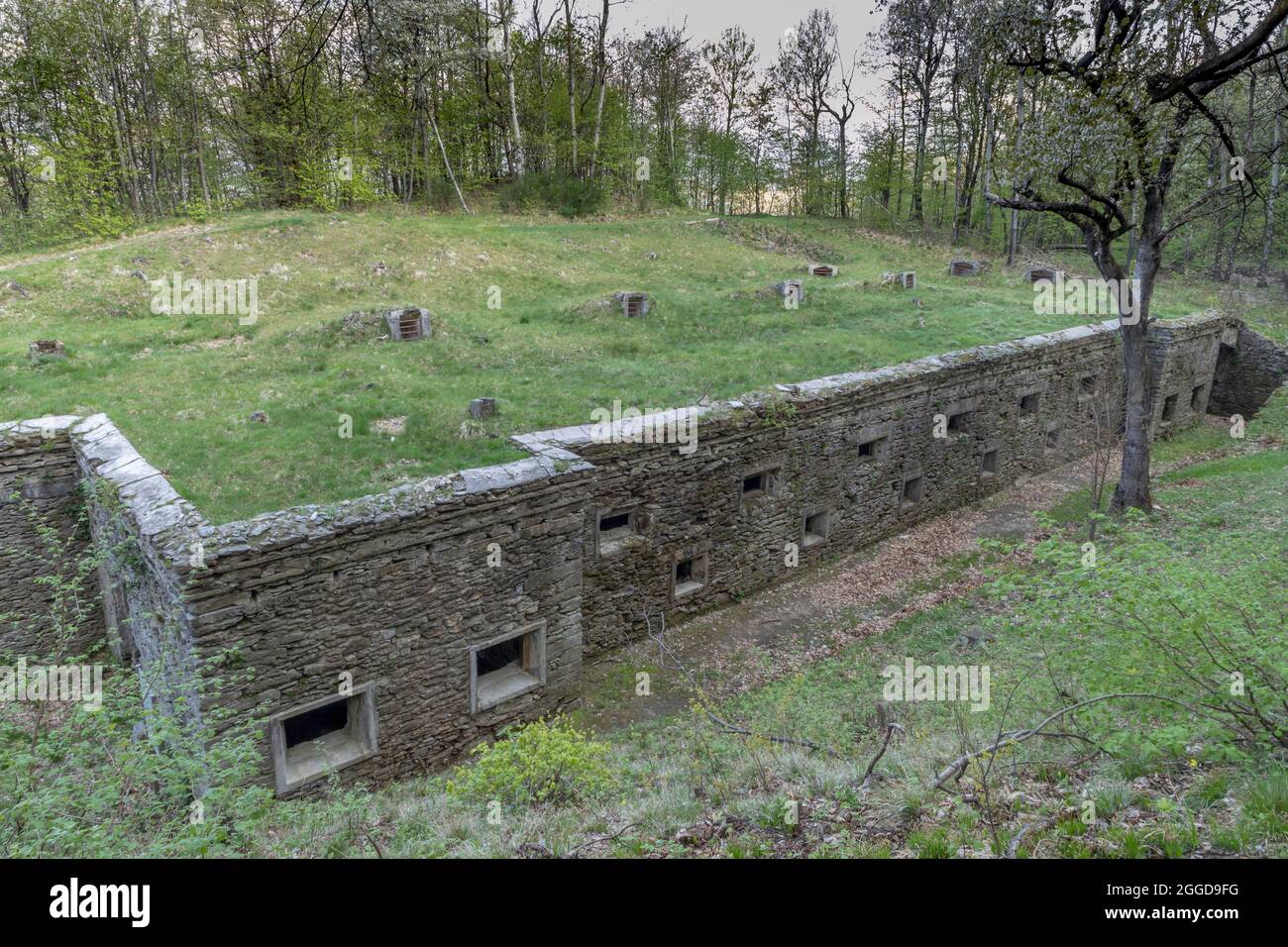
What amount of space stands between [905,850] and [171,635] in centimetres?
806

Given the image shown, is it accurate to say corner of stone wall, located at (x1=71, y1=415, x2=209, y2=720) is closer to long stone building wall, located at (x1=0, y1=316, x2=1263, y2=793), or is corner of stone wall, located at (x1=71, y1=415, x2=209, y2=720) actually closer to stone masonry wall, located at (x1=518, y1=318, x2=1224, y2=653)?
long stone building wall, located at (x1=0, y1=316, x2=1263, y2=793)

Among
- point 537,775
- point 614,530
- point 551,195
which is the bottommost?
point 537,775

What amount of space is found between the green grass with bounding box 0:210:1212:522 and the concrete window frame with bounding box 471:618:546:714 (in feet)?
8.66

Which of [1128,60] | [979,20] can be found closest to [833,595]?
[1128,60]

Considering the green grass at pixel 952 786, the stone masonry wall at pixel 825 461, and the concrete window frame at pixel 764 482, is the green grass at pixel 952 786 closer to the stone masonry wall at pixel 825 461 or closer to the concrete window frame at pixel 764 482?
the stone masonry wall at pixel 825 461

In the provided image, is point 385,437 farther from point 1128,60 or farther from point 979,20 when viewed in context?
point 979,20

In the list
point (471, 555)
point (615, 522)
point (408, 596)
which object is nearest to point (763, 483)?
point (615, 522)

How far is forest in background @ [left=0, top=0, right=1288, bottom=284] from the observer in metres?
25.0

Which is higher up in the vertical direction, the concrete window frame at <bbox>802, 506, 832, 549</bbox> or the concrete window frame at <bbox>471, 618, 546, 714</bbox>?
the concrete window frame at <bbox>802, 506, 832, 549</bbox>

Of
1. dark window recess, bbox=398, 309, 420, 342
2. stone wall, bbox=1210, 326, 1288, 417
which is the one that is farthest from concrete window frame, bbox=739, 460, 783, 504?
stone wall, bbox=1210, 326, 1288, 417

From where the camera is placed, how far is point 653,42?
1593 inches

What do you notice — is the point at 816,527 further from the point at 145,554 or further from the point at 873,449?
the point at 145,554

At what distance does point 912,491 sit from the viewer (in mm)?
17844

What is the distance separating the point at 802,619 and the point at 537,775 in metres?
7.86
